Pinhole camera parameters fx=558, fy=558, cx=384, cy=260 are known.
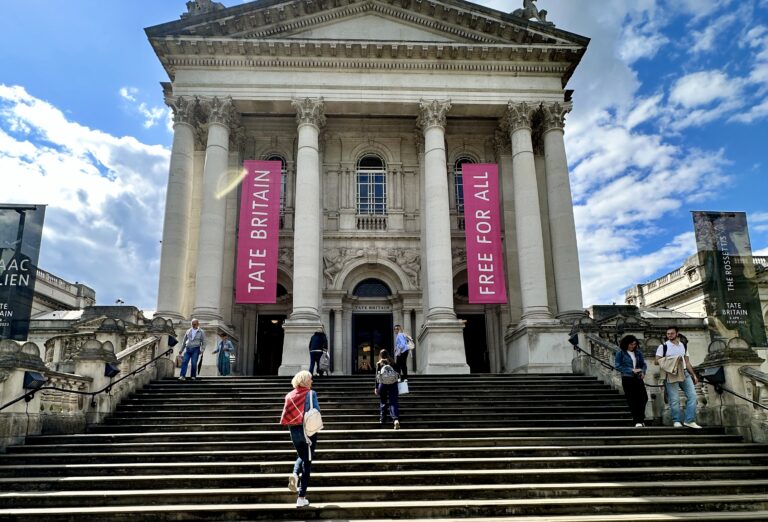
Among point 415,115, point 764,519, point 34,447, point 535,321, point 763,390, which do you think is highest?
point 415,115

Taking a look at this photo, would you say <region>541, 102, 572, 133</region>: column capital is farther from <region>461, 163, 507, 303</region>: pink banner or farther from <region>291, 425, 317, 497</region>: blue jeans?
<region>291, 425, 317, 497</region>: blue jeans

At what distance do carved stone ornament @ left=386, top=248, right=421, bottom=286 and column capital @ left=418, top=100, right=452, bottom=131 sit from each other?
190 inches

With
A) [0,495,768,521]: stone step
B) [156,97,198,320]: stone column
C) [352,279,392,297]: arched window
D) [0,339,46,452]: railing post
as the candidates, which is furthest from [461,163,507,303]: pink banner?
[0,339,46,452]: railing post

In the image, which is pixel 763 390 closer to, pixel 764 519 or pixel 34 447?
pixel 764 519

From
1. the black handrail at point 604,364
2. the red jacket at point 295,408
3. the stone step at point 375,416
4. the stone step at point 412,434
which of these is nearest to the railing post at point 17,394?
the stone step at point 412,434

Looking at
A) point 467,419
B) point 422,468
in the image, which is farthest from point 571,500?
point 467,419

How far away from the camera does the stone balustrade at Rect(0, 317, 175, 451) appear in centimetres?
929

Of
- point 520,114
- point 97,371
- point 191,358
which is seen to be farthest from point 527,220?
point 97,371

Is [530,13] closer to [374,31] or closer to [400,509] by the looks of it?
Result: [374,31]

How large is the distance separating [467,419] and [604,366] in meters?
4.65

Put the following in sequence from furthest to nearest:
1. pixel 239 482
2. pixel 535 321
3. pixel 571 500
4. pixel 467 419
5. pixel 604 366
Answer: pixel 535 321 < pixel 604 366 < pixel 467 419 < pixel 239 482 < pixel 571 500

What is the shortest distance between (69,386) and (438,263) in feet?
38.0

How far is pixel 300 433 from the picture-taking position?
6.67 metres

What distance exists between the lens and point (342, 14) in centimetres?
2084
